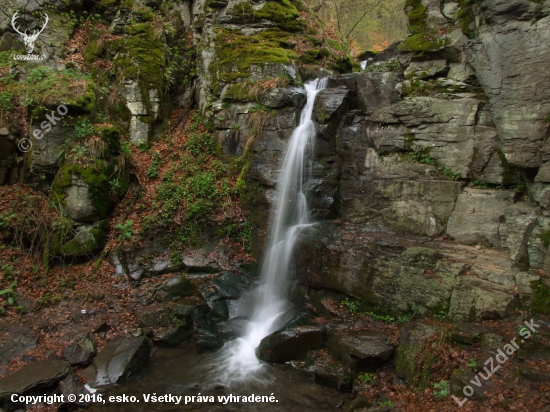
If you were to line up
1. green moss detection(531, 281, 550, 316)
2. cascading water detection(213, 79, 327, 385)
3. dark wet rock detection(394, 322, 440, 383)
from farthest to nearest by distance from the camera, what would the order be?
cascading water detection(213, 79, 327, 385)
dark wet rock detection(394, 322, 440, 383)
green moss detection(531, 281, 550, 316)

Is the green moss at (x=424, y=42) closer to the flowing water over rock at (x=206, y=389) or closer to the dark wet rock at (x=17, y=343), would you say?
the flowing water over rock at (x=206, y=389)

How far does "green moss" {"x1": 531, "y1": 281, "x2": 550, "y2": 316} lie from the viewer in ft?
16.1

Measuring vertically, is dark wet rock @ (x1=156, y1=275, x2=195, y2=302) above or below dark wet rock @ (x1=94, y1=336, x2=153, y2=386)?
above

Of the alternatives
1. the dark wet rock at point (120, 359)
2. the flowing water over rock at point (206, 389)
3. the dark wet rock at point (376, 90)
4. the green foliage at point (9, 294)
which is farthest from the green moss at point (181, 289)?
the dark wet rock at point (376, 90)

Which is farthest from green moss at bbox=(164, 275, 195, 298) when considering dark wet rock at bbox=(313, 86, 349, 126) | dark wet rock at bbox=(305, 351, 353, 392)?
dark wet rock at bbox=(313, 86, 349, 126)

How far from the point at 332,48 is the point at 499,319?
10.8 m

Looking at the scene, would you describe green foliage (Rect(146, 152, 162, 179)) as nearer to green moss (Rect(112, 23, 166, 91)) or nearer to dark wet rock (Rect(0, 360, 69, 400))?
green moss (Rect(112, 23, 166, 91))

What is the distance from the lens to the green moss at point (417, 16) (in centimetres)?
846

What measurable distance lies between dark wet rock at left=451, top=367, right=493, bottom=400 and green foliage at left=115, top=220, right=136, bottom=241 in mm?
7239

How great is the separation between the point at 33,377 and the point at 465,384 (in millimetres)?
6318

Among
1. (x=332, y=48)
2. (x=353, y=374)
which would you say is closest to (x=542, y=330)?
(x=353, y=374)

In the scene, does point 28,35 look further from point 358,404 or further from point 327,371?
point 358,404

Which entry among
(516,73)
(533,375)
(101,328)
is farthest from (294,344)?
(516,73)

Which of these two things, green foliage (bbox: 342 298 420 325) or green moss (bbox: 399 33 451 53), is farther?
green moss (bbox: 399 33 451 53)
